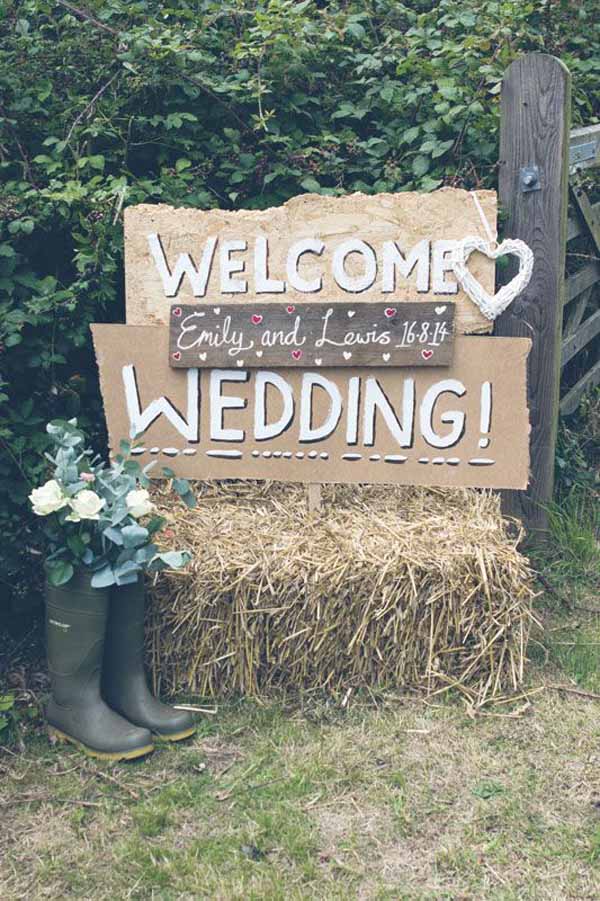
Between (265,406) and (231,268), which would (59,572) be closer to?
(265,406)

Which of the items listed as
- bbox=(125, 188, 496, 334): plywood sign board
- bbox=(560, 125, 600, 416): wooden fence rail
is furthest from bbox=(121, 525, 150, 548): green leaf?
bbox=(560, 125, 600, 416): wooden fence rail

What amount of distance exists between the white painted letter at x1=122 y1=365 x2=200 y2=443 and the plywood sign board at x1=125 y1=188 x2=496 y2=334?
0.23m

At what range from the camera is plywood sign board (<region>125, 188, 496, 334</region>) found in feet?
10.0

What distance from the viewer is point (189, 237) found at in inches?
123

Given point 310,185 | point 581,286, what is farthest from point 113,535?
point 581,286

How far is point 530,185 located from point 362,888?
2.32 meters

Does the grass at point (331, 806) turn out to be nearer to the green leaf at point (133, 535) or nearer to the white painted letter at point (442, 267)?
the green leaf at point (133, 535)

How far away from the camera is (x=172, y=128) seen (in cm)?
356

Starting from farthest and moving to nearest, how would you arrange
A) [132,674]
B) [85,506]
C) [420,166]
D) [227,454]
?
[420,166] → [227,454] → [132,674] → [85,506]

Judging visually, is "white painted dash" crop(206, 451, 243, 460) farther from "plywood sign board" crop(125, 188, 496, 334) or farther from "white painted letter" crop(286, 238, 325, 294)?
"white painted letter" crop(286, 238, 325, 294)

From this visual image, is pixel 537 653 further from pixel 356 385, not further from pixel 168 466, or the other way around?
pixel 168 466

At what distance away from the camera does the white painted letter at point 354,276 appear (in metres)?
3.08

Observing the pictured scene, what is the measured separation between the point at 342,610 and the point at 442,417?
710mm

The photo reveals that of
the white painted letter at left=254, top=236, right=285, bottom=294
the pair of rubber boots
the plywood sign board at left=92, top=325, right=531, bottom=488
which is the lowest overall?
the pair of rubber boots
